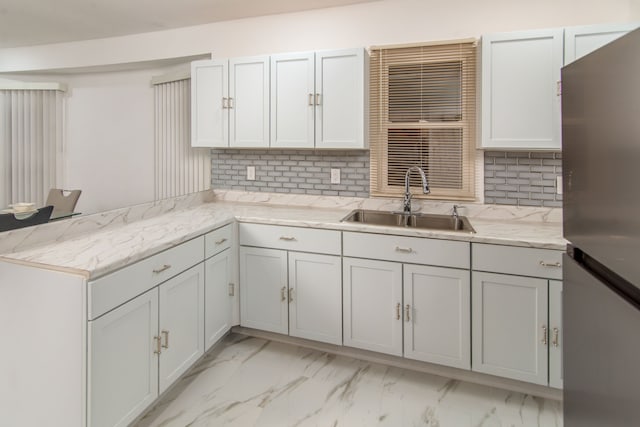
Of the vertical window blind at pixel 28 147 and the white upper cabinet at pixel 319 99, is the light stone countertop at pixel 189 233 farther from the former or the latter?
the vertical window blind at pixel 28 147

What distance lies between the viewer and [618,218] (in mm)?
664

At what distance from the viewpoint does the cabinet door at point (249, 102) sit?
9.35ft

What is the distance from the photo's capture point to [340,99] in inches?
104

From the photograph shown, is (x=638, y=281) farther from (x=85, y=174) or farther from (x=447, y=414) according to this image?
(x=85, y=174)

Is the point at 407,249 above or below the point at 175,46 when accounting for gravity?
below

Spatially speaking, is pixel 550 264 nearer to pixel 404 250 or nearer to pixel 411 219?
pixel 404 250

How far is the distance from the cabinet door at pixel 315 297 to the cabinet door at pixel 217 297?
1.47 ft

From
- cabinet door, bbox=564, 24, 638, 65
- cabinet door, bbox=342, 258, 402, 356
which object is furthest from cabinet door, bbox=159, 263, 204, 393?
cabinet door, bbox=564, 24, 638, 65

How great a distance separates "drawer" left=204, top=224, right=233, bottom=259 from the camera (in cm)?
234

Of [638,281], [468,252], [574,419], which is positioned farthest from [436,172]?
[638,281]

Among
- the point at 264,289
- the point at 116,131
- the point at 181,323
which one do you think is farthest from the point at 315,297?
the point at 116,131

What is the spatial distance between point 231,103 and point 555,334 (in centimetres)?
263

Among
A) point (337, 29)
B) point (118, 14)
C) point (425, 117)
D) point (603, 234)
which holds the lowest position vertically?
point (603, 234)

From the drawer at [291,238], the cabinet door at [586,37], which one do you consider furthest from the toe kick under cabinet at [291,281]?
the cabinet door at [586,37]
